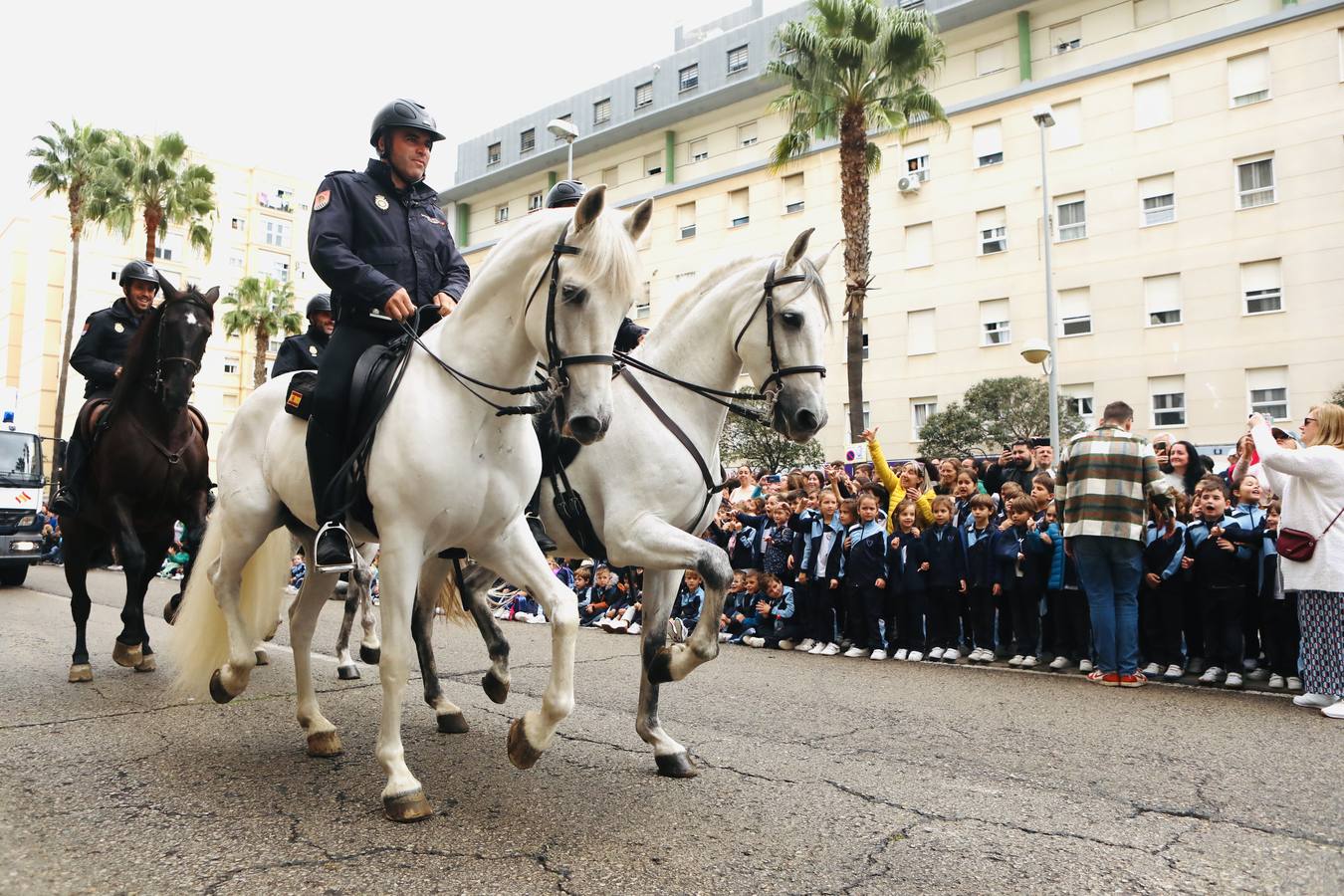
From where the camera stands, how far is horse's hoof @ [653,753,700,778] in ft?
14.1

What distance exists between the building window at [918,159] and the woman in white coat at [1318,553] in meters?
29.5

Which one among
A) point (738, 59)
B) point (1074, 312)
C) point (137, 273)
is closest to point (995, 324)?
point (1074, 312)

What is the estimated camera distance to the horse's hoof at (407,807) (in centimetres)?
352

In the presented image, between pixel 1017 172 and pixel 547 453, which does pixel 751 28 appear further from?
pixel 547 453

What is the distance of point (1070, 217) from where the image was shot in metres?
31.5

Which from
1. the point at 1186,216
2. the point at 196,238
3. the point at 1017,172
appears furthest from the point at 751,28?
the point at 196,238

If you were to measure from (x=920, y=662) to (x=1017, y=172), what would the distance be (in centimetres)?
2802

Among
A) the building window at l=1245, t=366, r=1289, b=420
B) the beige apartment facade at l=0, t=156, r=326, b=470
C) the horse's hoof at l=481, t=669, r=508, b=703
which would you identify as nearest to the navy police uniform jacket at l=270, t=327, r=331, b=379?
the horse's hoof at l=481, t=669, r=508, b=703

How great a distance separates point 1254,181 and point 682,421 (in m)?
30.4

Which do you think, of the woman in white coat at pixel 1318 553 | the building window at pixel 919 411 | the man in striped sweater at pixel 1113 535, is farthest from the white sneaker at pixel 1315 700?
the building window at pixel 919 411

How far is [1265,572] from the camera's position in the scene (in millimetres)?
7594

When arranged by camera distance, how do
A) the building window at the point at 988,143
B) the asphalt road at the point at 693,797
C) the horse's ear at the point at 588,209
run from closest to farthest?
the asphalt road at the point at 693,797
the horse's ear at the point at 588,209
the building window at the point at 988,143

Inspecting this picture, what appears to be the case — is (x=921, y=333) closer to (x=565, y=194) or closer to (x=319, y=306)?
(x=319, y=306)

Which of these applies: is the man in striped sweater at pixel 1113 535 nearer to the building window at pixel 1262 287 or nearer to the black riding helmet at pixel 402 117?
the black riding helmet at pixel 402 117
